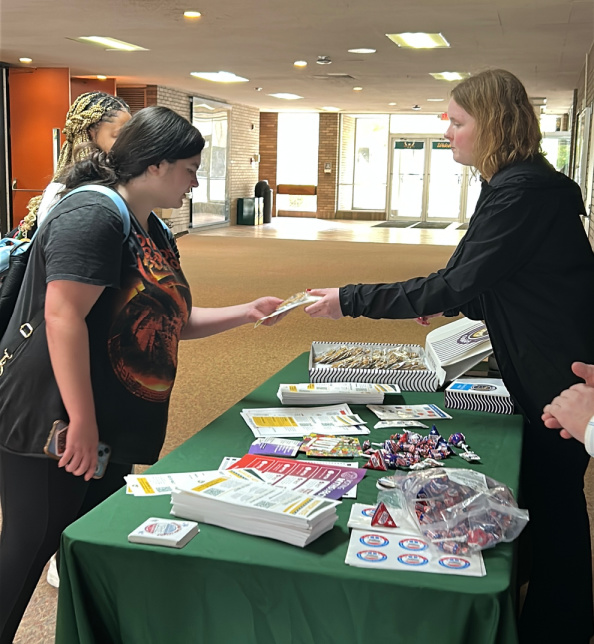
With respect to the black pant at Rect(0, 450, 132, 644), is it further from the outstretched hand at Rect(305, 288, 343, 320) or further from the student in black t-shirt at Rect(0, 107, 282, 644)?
the outstretched hand at Rect(305, 288, 343, 320)

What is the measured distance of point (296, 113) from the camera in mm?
25078

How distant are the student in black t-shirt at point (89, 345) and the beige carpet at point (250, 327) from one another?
744mm

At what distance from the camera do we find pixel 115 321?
1.91 metres

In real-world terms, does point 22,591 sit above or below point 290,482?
below

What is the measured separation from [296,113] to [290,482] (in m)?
24.4

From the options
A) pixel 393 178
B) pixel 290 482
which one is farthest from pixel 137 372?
pixel 393 178

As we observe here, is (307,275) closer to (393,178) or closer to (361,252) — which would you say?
(361,252)

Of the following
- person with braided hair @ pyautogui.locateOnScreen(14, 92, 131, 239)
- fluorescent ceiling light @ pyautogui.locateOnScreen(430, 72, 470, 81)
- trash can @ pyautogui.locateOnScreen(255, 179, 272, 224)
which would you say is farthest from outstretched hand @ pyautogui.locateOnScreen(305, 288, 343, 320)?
trash can @ pyautogui.locateOnScreen(255, 179, 272, 224)

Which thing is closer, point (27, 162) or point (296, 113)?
point (27, 162)

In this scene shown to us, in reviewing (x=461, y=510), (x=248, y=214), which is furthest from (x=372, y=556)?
(x=248, y=214)

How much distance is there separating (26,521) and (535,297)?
1371 mm

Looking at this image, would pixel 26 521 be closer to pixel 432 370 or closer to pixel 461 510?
pixel 461 510

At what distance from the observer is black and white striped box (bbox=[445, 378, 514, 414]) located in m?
2.30

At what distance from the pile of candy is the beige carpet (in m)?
1.27
